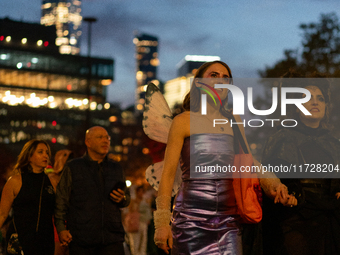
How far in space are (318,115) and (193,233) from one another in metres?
2.07

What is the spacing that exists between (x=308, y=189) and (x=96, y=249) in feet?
8.41

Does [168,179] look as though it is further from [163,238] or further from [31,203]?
[31,203]

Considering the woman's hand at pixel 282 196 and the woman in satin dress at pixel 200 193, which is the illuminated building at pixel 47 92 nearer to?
the woman in satin dress at pixel 200 193

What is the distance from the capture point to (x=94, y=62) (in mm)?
90625

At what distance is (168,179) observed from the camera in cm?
337

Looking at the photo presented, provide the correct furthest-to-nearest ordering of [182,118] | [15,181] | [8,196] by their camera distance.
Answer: [15,181], [8,196], [182,118]

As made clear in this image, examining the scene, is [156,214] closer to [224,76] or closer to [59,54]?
[224,76]

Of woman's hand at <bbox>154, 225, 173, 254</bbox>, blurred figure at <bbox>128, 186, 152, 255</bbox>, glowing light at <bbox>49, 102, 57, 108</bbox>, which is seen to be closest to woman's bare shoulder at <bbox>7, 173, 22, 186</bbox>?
woman's hand at <bbox>154, 225, 173, 254</bbox>

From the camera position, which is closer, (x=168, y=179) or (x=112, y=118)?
(x=168, y=179)

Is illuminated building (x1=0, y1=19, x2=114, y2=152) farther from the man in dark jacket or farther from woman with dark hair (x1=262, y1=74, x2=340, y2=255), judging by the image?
woman with dark hair (x1=262, y1=74, x2=340, y2=255)

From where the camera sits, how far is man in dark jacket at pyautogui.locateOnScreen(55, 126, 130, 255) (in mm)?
5426

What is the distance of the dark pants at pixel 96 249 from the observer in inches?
213

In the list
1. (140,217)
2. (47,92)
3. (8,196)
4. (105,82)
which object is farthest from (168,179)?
(105,82)

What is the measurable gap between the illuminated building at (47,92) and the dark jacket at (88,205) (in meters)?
72.0
